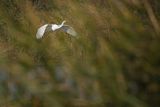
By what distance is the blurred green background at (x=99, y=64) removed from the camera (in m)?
1.29

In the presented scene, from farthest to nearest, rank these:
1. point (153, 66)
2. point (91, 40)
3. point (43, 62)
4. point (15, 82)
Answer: point (15, 82)
point (43, 62)
point (91, 40)
point (153, 66)

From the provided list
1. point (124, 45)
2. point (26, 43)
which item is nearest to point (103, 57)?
point (124, 45)

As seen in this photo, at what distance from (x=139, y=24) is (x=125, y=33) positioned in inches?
1.9

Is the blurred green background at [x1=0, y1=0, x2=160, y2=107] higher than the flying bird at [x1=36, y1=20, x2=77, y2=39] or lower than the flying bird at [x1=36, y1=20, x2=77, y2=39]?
lower

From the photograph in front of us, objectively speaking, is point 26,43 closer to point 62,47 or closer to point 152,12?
point 62,47

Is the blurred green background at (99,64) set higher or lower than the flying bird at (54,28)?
lower

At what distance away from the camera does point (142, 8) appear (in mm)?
1479

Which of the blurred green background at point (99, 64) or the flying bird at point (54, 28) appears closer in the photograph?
the blurred green background at point (99, 64)

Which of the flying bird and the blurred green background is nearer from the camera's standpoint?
the blurred green background

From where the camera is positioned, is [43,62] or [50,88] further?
[43,62]

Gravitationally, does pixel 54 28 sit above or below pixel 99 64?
above

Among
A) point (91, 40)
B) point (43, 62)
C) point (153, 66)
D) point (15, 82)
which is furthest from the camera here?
point (15, 82)

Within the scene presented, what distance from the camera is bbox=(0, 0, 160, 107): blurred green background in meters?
1.29

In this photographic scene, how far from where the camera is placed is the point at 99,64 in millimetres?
1312
